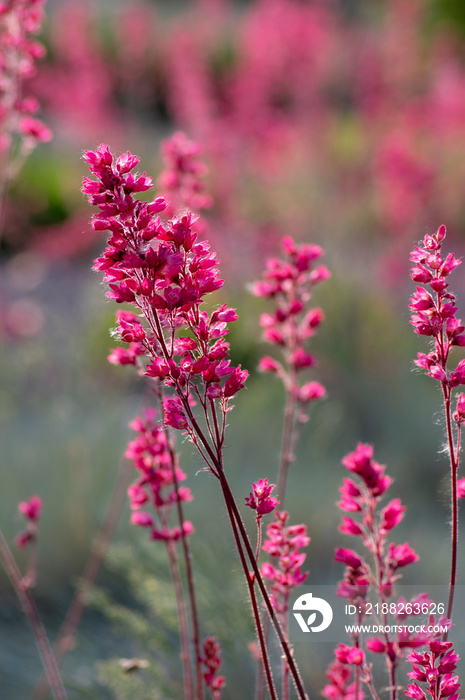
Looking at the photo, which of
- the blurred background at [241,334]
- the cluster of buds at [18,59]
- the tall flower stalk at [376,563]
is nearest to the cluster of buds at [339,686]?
the tall flower stalk at [376,563]

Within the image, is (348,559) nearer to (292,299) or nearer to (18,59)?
(292,299)

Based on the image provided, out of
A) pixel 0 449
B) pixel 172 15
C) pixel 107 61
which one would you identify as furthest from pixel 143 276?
pixel 172 15

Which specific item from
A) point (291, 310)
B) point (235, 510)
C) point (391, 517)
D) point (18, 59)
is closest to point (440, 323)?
point (391, 517)

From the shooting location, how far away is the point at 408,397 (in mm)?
4574

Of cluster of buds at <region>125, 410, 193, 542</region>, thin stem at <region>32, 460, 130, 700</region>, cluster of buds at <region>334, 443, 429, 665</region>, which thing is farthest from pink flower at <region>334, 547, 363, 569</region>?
thin stem at <region>32, 460, 130, 700</region>

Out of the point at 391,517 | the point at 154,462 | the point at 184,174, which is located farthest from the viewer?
the point at 184,174

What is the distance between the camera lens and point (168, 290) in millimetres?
1000

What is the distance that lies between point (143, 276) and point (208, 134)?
22.1 ft

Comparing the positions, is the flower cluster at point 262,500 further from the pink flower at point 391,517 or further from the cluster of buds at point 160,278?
the pink flower at point 391,517

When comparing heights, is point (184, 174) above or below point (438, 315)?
above

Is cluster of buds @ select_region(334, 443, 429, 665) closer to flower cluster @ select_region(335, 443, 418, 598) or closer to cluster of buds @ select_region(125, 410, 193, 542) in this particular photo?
flower cluster @ select_region(335, 443, 418, 598)

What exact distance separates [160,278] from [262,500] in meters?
0.34

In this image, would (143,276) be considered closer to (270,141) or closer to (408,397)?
(408,397)

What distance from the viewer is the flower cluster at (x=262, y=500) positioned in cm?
102
